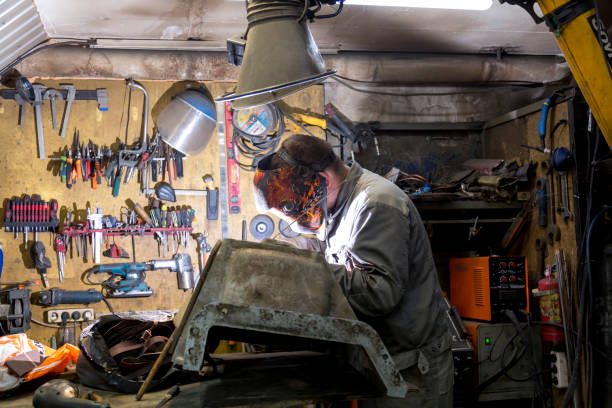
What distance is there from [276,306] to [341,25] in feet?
9.21

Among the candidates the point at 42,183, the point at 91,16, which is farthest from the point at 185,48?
the point at 42,183

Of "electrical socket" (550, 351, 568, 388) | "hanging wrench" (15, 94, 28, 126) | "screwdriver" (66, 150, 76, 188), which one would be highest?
"hanging wrench" (15, 94, 28, 126)

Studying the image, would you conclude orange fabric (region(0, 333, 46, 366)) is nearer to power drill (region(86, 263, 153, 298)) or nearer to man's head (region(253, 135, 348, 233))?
man's head (region(253, 135, 348, 233))

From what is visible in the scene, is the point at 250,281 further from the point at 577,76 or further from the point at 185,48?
the point at 185,48

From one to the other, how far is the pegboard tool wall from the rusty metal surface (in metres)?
2.46

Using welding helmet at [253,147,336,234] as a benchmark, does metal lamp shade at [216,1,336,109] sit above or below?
above

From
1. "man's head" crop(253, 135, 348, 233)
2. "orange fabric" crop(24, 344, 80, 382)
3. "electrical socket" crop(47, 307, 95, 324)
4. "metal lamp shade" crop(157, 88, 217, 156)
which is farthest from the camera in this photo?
"metal lamp shade" crop(157, 88, 217, 156)

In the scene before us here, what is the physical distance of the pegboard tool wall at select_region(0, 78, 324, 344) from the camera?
3.59m

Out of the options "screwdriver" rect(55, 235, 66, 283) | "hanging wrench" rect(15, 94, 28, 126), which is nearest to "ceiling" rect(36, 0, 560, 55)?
"hanging wrench" rect(15, 94, 28, 126)

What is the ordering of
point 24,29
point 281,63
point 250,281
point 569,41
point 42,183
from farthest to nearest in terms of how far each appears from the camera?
1. point 42,183
2. point 24,29
3. point 569,41
4. point 281,63
5. point 250,281

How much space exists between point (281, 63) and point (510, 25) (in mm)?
2615

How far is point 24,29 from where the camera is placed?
3.17m

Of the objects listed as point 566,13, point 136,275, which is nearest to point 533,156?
point 566,13

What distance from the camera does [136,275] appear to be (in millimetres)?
3613
